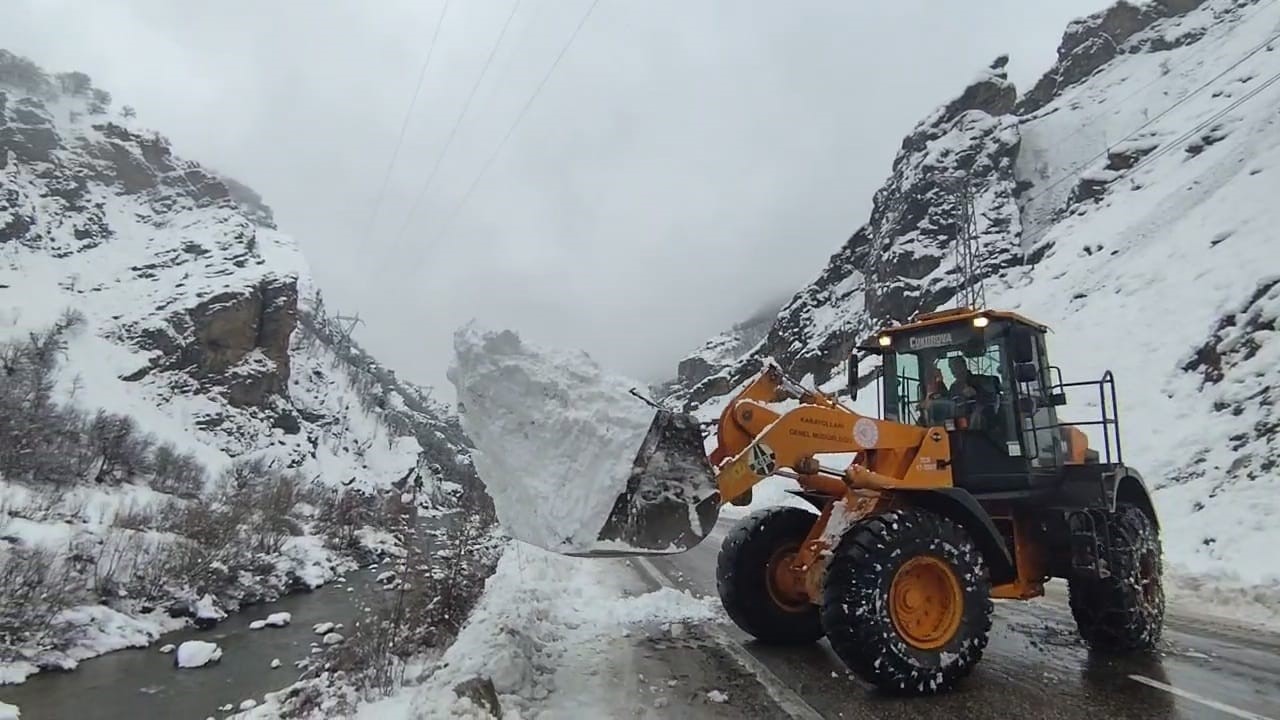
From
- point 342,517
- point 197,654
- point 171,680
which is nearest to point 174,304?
point 342,517

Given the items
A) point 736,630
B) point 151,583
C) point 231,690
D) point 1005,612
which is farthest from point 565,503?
point 151,583

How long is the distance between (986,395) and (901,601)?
6.55 ft

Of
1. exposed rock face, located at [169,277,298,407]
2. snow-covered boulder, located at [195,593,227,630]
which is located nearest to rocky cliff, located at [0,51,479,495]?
exposed rock face, located at [169,277,298,407]

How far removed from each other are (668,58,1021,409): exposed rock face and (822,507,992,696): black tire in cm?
4032

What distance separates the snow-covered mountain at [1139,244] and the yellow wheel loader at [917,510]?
1199 mm

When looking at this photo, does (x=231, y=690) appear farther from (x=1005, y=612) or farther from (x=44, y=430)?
(x=44, y=430)

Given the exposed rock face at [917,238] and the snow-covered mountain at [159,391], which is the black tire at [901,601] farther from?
the exposed rock face at [917,238]

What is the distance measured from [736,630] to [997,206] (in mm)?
45093

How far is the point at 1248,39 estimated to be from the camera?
128ft

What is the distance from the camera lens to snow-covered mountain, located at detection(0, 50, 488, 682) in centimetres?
1886

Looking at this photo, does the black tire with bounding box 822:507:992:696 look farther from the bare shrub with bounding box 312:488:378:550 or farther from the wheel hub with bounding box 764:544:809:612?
the bare shrub with bounding box 312:488:378:550

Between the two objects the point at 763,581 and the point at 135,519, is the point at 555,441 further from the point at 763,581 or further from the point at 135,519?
the point at 135,519

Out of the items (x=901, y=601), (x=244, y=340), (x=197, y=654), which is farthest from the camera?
(x=244, y=340)

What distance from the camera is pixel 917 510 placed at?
195 inches
